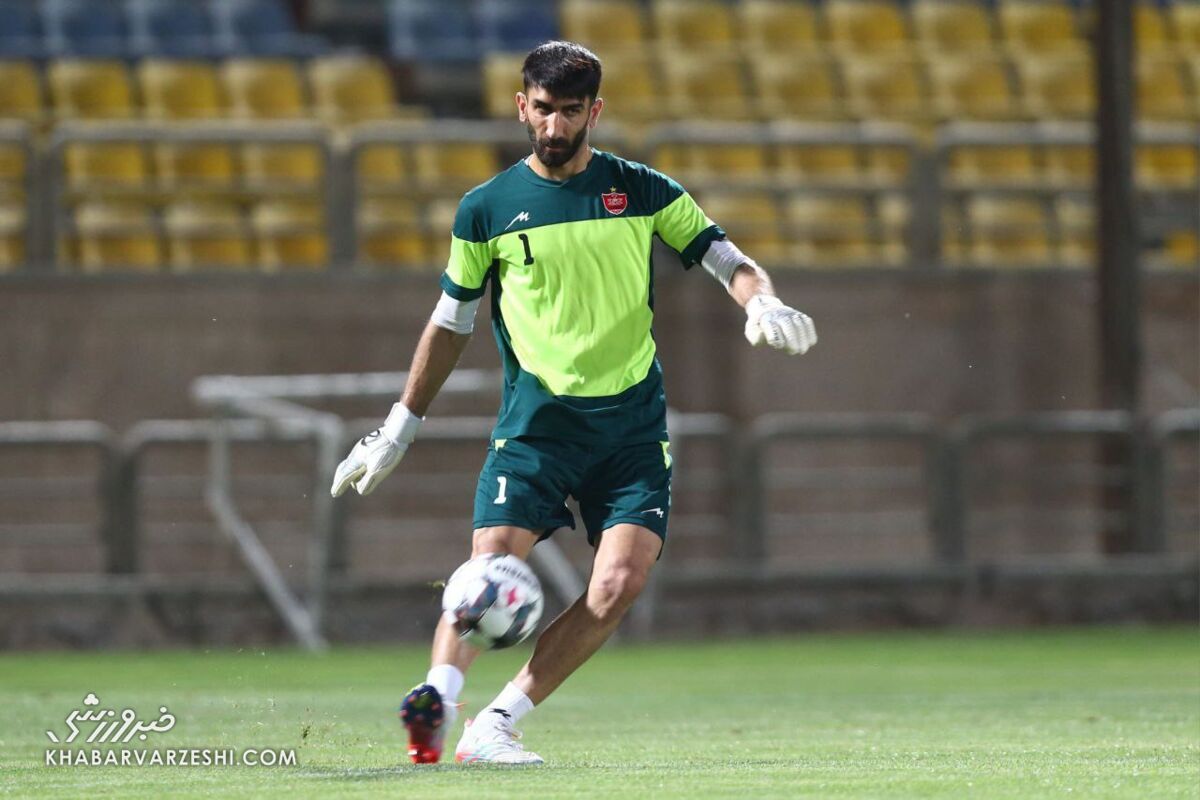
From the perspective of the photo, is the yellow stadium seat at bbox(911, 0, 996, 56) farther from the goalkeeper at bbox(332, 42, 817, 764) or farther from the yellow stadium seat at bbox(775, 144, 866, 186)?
the goalkeeper at bbox(332, 42, 817, 764)

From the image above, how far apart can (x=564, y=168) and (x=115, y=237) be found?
1094 cm

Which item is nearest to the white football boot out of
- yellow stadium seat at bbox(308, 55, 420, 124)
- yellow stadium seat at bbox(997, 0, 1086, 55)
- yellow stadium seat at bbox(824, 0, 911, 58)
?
yellow stadium seat at bbox(308, 55, 420, 124)

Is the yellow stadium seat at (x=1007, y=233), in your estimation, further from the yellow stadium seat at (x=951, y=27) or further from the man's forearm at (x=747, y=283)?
the man's forearm at (x=747, y=283)

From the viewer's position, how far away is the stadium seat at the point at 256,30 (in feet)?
67.1

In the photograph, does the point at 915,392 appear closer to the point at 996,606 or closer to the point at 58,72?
the point at 996,606

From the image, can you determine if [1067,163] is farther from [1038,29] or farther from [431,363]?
[431,363]

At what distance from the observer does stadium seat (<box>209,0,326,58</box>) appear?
20.5m

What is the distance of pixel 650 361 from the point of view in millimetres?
7742

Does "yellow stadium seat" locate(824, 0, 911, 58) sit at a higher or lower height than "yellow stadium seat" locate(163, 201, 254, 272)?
higher

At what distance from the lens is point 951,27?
22.1m

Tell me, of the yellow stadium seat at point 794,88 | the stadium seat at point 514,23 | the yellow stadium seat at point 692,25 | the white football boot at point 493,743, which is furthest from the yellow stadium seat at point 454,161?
the white football boot at point 493,743

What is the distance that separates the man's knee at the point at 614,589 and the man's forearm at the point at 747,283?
0.92 meters

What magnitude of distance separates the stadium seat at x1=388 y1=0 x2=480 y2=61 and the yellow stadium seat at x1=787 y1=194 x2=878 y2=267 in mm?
3588

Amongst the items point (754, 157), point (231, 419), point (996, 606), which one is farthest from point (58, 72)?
point (996, 606)
